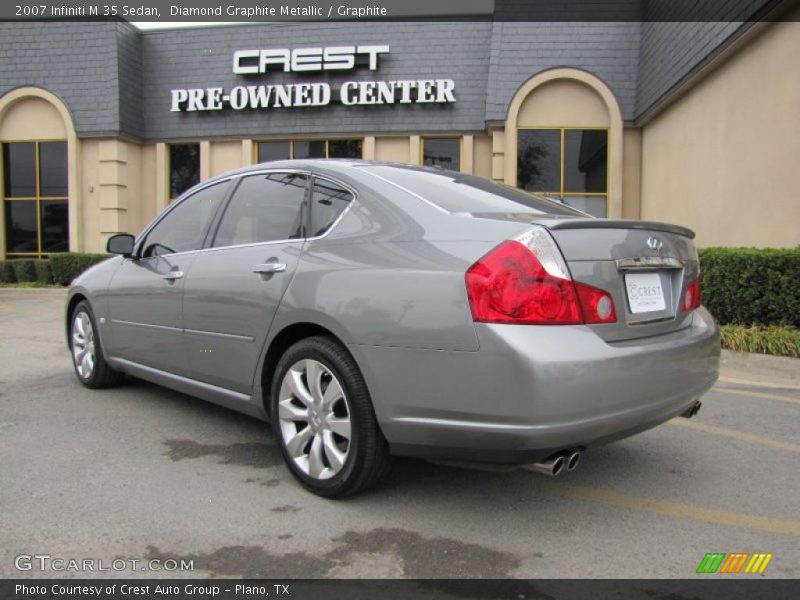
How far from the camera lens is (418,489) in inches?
129

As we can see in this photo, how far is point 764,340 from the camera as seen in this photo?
658 centimetres

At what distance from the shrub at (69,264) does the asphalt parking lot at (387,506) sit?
11.3 m

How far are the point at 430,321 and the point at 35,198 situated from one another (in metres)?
16.9

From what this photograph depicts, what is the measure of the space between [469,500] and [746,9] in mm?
8286

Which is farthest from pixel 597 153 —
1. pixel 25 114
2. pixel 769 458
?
pixel 25 114

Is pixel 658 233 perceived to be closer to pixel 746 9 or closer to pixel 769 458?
pixel 769 458

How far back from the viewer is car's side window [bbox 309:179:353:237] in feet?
10.8

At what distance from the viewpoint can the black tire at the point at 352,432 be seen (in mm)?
2885

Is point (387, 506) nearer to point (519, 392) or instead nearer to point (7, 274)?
point (519, 392)

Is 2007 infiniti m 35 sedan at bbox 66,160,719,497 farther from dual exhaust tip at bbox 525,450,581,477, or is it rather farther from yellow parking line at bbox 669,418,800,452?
yellow parking line at bbox 669,418,800,452

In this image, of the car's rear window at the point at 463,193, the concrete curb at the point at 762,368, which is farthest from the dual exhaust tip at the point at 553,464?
the concrete curb at the point at 762,368

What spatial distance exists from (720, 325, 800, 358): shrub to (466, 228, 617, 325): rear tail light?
479cm

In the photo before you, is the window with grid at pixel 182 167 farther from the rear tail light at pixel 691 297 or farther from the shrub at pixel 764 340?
the rear tail light at pixel 691 297

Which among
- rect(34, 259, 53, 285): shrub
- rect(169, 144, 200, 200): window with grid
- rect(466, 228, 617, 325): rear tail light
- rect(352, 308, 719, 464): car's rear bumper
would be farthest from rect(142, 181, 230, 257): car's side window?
rect(169, 144, 200, 200): window with grid
